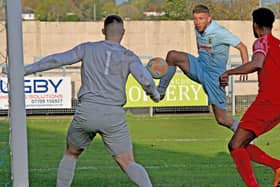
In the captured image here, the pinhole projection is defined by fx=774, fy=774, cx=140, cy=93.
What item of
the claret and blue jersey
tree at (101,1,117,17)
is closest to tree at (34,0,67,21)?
tree at (101,1,117,17)

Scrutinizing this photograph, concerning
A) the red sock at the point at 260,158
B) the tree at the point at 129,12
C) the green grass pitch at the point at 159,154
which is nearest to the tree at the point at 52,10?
the tree at the point at 129,12

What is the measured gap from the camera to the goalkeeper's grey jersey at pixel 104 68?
7.50 meters

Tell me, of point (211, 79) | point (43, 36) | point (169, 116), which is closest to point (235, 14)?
point (43, 36)

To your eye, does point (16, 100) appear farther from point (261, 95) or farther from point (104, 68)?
point (261, 95)

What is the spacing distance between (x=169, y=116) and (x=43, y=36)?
813 cm

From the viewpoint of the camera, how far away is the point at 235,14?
32.0 metres

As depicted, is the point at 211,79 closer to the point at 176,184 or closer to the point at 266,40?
the point at 176,184

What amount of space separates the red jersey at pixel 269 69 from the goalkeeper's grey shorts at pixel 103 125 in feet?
5.17

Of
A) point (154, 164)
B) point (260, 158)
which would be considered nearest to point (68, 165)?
point (260, 158)

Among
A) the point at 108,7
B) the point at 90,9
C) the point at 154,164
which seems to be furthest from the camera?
the point at 108,7

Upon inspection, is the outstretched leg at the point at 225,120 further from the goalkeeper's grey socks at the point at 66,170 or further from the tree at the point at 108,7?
the tree at the point at 108,7

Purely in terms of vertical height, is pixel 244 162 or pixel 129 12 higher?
pixel 129 12

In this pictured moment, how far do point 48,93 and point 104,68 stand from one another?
46.3 feet

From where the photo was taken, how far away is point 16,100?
726 cm
